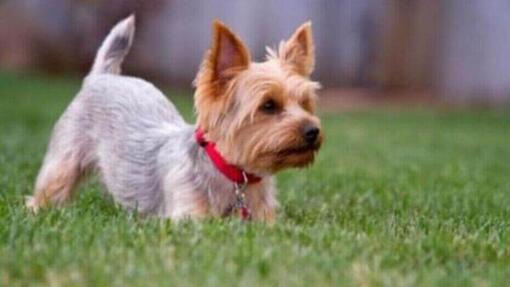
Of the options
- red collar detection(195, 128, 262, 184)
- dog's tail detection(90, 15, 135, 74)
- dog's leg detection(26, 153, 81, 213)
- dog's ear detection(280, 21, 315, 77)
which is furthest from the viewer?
dog's tail detection(90, 15, 135, 74)

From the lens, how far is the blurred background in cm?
1931

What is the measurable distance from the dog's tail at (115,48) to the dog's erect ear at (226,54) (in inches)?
69.6

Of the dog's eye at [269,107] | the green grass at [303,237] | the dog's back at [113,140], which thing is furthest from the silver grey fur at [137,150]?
the dog's eye at [269,107]

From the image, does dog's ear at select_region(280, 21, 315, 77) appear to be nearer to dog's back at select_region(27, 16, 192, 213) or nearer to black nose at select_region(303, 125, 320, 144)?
black nose at select_region(303, 125, 320, 144)

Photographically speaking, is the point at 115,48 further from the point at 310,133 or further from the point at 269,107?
the point at 310,133

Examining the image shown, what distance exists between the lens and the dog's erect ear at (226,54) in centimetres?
594

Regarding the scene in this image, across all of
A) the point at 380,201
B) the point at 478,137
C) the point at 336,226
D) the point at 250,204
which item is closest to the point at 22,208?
the point at 250,204

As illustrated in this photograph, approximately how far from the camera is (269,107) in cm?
611

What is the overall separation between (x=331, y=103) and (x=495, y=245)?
14.1 m

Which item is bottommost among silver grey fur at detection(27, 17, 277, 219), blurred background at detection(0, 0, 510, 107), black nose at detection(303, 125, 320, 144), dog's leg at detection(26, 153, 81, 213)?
blurred background at detection(0, 0, 510, 107)

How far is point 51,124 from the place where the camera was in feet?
43.6

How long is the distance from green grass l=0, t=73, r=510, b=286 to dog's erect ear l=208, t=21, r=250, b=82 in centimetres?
91

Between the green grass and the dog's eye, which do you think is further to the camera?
the dog's eye

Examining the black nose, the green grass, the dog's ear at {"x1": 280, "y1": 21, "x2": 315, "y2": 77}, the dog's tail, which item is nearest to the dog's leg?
the green grass
